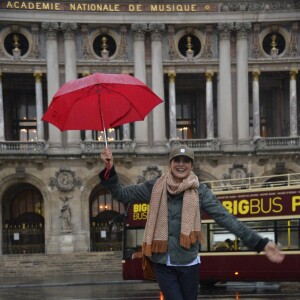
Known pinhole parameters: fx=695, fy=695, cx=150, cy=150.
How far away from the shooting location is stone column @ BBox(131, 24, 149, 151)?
148 ft

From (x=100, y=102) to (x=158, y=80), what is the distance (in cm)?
3706

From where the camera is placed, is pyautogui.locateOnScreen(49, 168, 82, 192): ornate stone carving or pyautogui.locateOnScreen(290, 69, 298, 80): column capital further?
pyautogui.locateOnScreen(290, 69, 298, 80): column capital

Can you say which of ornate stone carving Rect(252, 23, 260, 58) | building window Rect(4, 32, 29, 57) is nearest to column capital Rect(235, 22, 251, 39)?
ornate stone carving Rect(252, 23, 260, 58)

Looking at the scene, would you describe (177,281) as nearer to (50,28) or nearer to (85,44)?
(50,28)

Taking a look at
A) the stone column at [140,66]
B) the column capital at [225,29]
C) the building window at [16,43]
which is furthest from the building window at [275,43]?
the building window at [16,43]

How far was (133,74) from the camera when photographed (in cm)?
4594

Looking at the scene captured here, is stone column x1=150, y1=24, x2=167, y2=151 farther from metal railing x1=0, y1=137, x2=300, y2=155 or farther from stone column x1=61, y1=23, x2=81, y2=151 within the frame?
stone column x1=61, y1=23, x2=81, y2=151

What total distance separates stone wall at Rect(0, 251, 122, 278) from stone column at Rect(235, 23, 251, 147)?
11.6m

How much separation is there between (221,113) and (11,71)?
13922 millimetres

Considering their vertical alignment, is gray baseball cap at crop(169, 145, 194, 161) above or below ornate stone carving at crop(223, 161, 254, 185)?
above

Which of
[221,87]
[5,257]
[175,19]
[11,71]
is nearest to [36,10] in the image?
[11,71]

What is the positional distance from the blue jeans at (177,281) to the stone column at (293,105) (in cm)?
3945

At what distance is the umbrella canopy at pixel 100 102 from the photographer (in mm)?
8711

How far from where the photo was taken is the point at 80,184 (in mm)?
44031
